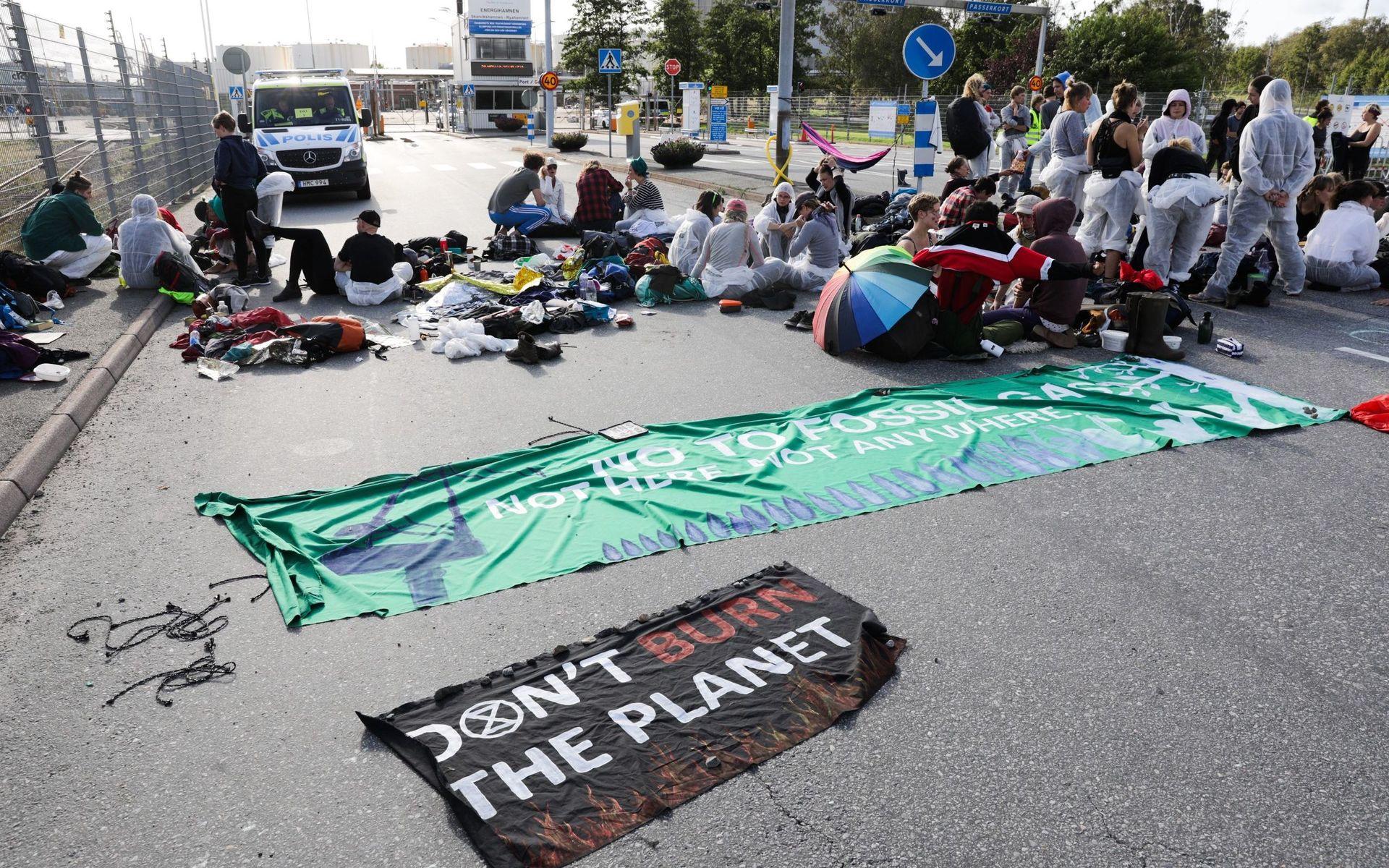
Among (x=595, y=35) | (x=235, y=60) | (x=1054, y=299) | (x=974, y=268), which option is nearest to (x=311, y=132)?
(x=235, y=60)

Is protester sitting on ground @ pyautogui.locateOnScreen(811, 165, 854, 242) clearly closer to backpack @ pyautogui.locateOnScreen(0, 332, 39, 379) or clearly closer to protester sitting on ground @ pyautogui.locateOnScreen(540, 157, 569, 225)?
protester sitting on ground @ pyautogui.locateOnScreen(540, 157, 569, 225)

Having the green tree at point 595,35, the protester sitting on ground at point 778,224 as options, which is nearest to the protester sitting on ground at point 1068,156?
the protester sitting on ground at point 778,224

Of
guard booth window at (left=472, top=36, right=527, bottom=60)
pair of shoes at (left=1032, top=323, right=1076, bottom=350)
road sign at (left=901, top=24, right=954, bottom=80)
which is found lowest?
pair of shoes at (left=1032, top=323, right=1076, bottom=350)

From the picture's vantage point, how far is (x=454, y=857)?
2877mm

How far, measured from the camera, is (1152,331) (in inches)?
320

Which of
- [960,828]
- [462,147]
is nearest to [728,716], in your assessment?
[960,828]

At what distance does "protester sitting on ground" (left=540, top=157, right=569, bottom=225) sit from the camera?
48.2ft

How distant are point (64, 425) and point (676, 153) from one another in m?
21.2

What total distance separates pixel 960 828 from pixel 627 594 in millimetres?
1920

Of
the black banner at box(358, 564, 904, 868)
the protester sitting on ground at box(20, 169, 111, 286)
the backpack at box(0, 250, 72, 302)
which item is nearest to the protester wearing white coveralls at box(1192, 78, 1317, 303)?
the black banner at box(358, 564, 904, 868)

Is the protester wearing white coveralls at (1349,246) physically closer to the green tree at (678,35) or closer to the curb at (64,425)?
the curb at (64,425)

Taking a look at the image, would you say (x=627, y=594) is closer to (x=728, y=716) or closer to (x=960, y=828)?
(x=728, y=716)

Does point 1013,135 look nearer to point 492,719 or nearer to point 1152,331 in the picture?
point 1152,331

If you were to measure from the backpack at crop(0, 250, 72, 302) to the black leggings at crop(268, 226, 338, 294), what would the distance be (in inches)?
90.9
